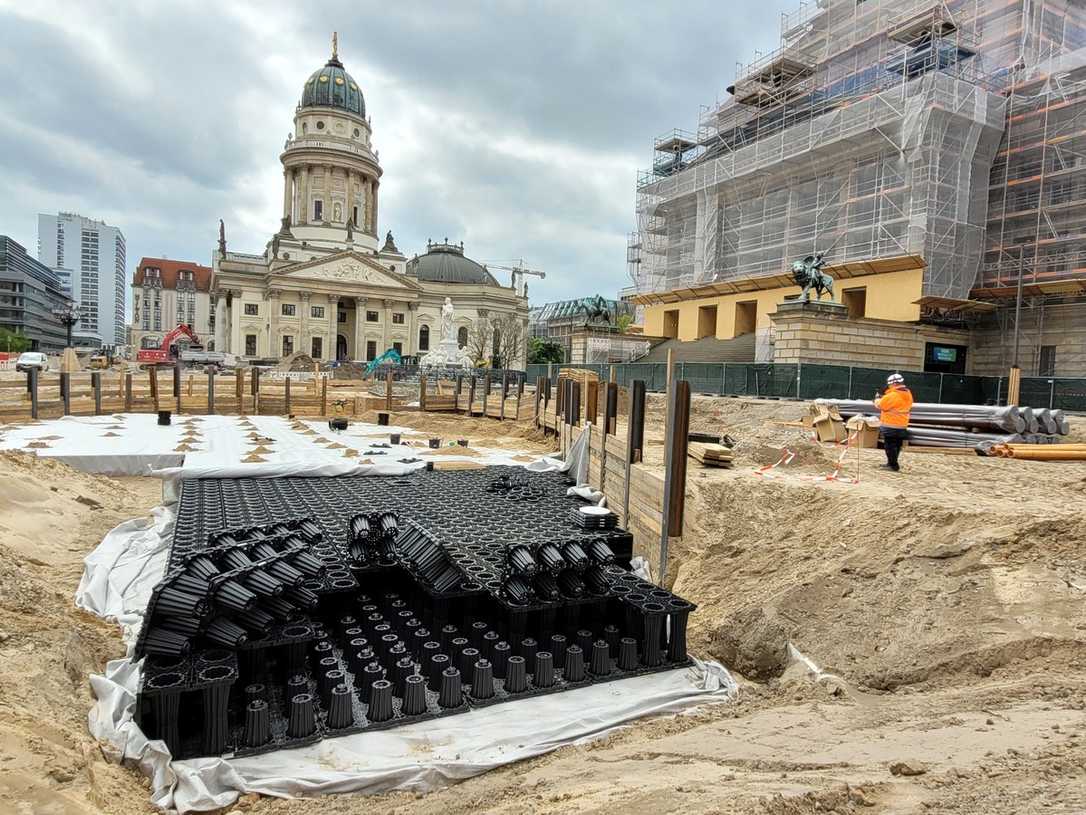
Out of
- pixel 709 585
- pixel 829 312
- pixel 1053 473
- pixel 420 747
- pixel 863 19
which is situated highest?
pixel 863 19

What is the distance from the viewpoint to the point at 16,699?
3.63 meters

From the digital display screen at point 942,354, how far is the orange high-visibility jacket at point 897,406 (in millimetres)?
19388

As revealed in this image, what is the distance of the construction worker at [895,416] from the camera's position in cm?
919

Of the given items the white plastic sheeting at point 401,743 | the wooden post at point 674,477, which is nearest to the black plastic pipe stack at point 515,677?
the white plastic sheeting at point 401,743

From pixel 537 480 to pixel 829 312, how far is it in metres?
16.0

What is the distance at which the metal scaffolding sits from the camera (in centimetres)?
2462

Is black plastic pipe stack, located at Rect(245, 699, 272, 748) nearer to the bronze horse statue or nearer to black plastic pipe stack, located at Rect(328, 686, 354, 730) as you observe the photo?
black plastic pipe stack, located at Rect(328, 686, 354, 730)

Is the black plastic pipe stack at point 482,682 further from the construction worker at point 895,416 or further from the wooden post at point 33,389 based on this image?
the wooden post at point 33,389

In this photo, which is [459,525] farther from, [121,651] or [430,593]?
[121,651]

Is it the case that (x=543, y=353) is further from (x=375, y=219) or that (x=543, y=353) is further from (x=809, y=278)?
(x=809, y=278)

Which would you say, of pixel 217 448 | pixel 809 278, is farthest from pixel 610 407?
pixel 809 278

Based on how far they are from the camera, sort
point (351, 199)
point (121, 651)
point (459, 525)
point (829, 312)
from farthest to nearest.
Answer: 1. point (351, 199)
2. point (829, 312)
3. point (459, 525)
4. point (121, 651)

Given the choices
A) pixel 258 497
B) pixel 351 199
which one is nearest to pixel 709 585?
pixel 258 497

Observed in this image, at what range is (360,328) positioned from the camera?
7031cm
